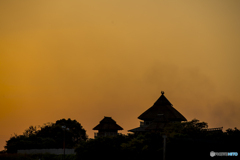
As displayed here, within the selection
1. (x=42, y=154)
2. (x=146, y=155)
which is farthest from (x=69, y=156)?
(x=146, y=155)

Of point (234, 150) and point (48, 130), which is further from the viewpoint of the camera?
point (48, 130)

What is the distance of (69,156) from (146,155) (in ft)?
95.7

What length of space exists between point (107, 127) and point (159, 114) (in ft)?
76.5

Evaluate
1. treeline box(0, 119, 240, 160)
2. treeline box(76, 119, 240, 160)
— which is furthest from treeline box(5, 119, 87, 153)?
treeline box(76, 119, 240, 160)

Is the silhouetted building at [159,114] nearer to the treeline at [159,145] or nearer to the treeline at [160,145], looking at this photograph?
the treeline at [159,145]

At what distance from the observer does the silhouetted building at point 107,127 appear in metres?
137

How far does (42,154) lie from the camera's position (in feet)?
356

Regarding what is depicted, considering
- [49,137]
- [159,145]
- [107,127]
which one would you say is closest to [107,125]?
[107,127]

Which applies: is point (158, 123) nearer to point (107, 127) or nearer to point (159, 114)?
point (159, 114)

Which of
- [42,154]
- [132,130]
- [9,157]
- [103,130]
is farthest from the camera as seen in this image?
[103,130]

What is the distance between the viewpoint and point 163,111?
12400 centimetres

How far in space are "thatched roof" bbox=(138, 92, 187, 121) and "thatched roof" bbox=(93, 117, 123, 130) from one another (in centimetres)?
1519

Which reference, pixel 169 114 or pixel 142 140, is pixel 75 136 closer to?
pixel 169 114

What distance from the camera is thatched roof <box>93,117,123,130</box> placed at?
137m
